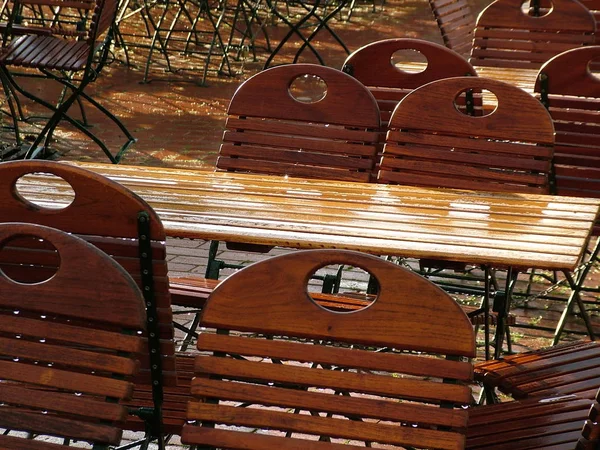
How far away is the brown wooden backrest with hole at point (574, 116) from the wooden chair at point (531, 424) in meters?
1.97

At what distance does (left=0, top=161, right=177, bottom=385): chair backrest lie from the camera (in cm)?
280

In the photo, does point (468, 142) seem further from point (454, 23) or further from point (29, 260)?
point (454, 23)

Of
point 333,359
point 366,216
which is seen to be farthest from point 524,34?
point 333,359

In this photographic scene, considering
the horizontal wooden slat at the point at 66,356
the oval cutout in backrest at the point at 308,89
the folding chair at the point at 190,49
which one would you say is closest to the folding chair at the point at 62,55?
the oval cutout in backrest at the point at 308,89

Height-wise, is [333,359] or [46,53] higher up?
[333,359]

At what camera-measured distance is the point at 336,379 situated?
2463mm

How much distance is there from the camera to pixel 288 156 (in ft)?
Answer: 14.7

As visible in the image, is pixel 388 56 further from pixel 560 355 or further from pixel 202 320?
pixel 202 320

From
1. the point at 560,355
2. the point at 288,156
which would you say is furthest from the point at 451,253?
the point at 288,156

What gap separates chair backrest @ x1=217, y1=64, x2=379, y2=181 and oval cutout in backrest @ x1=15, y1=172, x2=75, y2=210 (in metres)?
0.85

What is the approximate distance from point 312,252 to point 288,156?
2.14 meters

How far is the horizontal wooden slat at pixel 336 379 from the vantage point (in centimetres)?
241

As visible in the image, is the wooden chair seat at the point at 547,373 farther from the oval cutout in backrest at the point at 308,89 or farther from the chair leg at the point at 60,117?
the oval cutout in backrest at the point at 308,89

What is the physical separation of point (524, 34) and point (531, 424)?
404 centimetres
